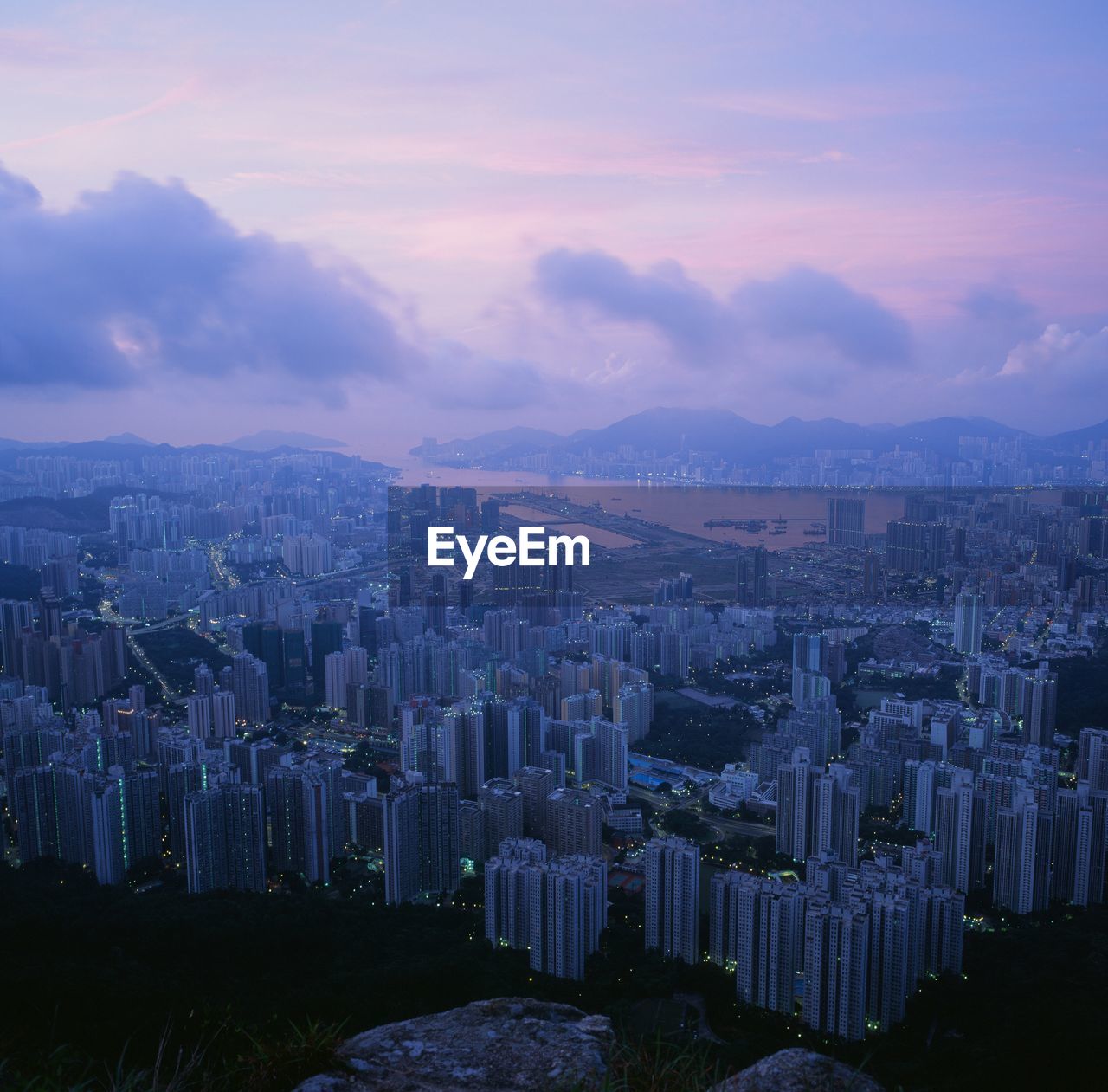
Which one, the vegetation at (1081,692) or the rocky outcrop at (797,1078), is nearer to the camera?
the rocky outcrop at (797,1078)

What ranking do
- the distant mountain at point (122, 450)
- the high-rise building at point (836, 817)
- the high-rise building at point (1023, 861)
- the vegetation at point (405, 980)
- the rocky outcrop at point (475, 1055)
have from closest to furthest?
the rocky outcrop at point (475, 1055), the vegetation at point (405, 980), the high-rise building at point (1023, 861), the high-rise building at point (836, 817), the distant mountain at point (122, 450)

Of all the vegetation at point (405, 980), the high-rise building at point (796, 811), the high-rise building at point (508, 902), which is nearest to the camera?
the vegetation at point (405, 980)

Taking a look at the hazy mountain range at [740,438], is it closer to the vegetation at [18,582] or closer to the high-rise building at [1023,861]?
the vegetation at [18,582]

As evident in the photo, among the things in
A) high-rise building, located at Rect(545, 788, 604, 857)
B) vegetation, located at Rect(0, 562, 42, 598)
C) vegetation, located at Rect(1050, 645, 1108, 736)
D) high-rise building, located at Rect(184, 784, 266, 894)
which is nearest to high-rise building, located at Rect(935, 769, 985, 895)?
high-rise building, located at Rect(545, 788, 604, 857)

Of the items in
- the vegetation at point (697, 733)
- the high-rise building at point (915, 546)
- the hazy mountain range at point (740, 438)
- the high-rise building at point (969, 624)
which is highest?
the hazy mountain range at point (740, 438)

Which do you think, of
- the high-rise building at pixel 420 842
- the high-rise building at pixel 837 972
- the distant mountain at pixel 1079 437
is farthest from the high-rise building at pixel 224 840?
the distant mountain at pixel 1079 437

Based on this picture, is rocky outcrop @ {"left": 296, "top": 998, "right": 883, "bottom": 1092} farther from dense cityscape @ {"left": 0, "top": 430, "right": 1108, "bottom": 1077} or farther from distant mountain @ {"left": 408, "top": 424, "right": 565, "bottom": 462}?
distant mountain @ {"left": 408, "top": 424, "right": 565, "bottom": 462}

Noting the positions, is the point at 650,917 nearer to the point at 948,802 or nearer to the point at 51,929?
the point at 948,802
